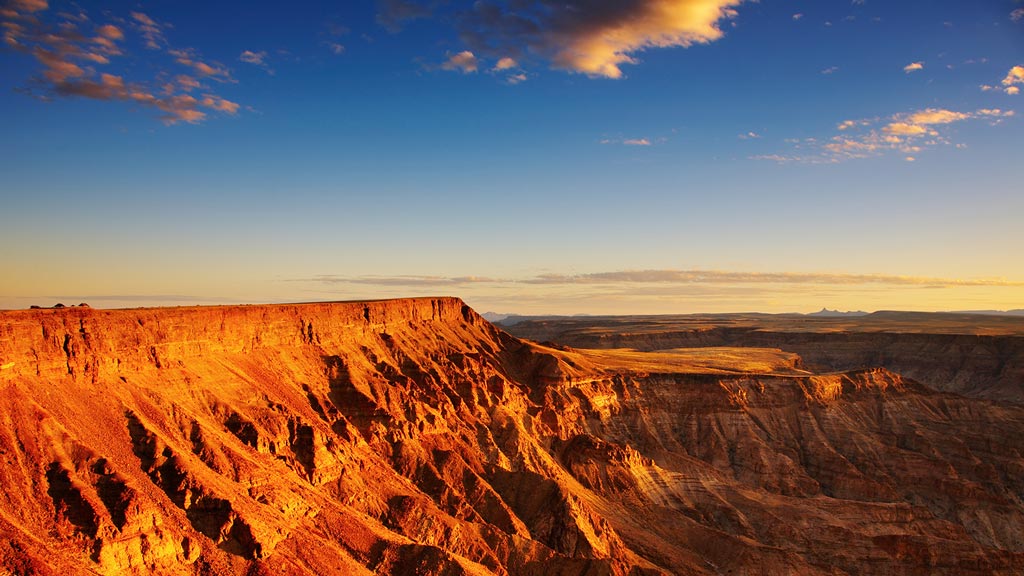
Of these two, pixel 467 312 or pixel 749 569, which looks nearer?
pixel 749 569

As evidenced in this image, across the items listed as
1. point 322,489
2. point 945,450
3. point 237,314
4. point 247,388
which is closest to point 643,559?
point 322,489

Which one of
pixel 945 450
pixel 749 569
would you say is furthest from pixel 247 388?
pixel 945 450

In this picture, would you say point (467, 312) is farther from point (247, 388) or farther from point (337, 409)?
point (247, 388)

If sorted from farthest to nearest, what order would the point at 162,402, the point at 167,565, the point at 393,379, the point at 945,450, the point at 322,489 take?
the point at 945,450, the point at 393,379, the point at 322,489, the point at 162,402, the point at 167,565

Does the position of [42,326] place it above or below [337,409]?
above

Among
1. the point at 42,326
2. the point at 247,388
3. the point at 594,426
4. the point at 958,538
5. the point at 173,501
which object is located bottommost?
the point at 958,538

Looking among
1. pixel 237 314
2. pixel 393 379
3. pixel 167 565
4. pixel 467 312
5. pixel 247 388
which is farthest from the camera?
pixel 467 312
